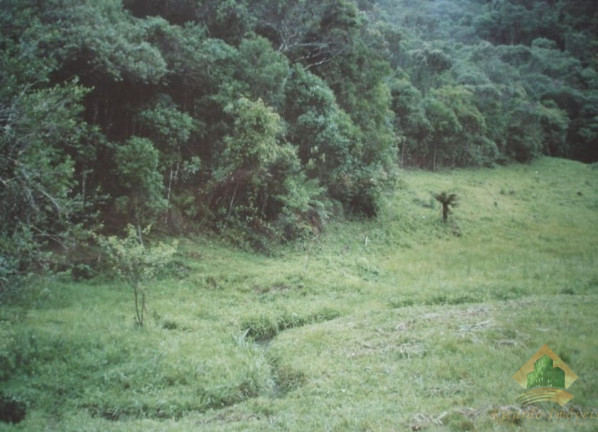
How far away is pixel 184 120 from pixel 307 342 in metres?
11.1

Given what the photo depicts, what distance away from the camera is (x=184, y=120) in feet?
61.1

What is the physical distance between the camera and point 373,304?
1501 centimetres

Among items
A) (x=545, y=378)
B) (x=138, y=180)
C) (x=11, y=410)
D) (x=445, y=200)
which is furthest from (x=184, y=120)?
(x=445, y=200)

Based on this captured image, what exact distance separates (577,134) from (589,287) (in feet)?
150

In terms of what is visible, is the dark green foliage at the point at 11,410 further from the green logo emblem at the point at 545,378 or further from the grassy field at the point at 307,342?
the green logo emblem at the point at 545,378

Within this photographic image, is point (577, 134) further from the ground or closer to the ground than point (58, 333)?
further from the ground

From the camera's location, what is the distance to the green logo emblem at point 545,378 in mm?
7430

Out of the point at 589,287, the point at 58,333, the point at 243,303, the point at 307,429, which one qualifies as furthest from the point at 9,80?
the point at 589,287

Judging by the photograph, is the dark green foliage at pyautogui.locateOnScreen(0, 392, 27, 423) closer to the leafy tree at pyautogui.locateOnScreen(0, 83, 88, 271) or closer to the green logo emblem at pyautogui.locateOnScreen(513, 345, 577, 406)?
the leafy tree at pyautogui.locateOnScreen(0, 83, 88, 271)

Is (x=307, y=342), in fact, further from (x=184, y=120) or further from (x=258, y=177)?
(x=184, y=120)

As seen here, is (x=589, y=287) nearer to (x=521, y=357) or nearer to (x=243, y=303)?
(x=521, y=357)

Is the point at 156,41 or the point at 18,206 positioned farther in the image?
the point at 156,41

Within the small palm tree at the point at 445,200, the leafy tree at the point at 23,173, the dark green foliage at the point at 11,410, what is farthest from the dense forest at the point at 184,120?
the small palm tree at the point at 445,200

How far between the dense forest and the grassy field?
1.96 m
